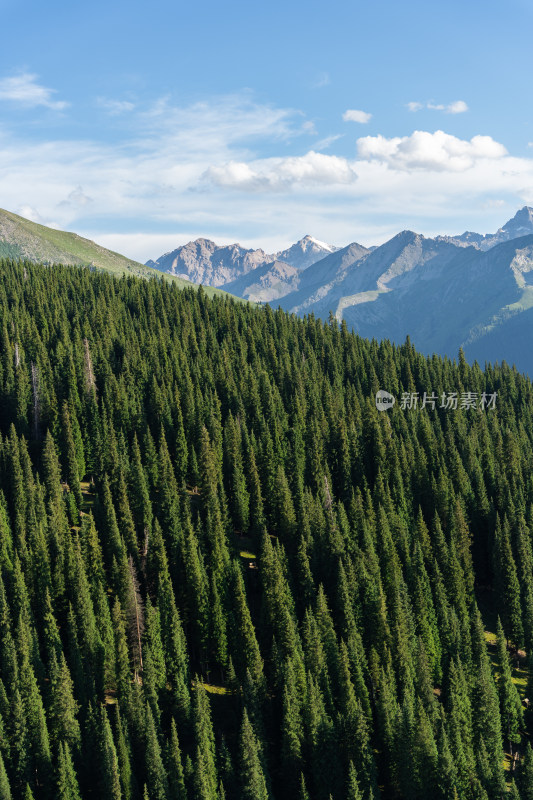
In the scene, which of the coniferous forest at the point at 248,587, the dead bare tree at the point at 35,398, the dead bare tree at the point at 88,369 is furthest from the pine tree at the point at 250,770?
the dead bare tree at the point at 88,369

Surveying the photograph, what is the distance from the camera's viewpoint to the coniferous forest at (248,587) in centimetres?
6350

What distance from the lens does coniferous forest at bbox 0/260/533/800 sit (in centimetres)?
6350

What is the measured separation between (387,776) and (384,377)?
379 ft

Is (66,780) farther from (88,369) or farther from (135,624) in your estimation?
(88,369)

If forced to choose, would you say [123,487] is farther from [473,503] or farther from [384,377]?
[384,377]

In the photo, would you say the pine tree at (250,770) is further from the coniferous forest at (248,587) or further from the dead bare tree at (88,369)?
the dead bare tree at (88,369)

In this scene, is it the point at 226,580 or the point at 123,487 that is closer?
the point at 226,580

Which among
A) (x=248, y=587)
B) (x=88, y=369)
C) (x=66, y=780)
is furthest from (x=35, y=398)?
(x=66, y=780)

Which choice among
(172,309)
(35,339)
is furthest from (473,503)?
(172,309)

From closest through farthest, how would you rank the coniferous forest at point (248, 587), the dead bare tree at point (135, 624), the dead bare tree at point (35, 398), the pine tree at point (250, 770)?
1. the pine tree at point (250, 770)
2. the coniferous forest at point (248, 587)
3. the dead bare tree at point (135, 624)
4. the dead bare tree at point (35, 398)

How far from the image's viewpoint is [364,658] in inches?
3004

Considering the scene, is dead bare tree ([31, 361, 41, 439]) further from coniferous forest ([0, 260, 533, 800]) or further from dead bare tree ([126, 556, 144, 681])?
dead bare tree ([126, 556, 144, 681])

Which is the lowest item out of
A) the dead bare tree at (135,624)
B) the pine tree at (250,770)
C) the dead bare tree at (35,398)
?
the pine tree at (250,770)

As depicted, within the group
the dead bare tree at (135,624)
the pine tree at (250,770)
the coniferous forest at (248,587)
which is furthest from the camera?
the dead bare tree at (135,624)
